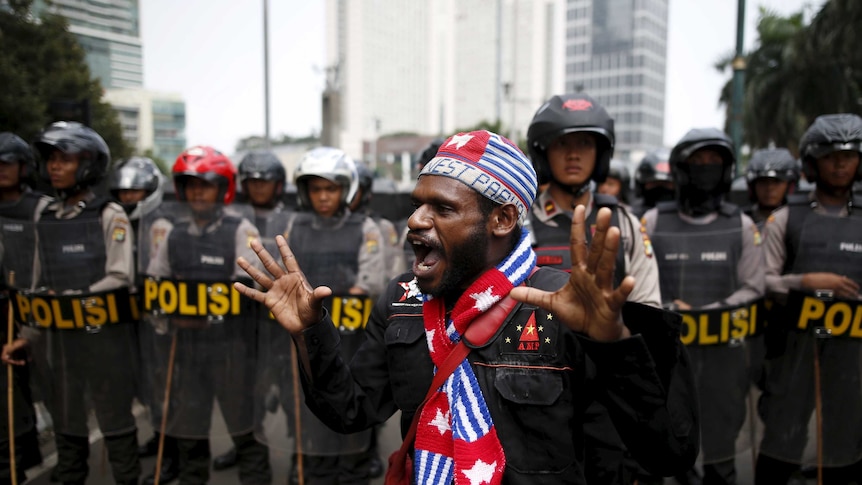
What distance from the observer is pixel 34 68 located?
9.21m

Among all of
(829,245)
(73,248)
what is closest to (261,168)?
(73,248)

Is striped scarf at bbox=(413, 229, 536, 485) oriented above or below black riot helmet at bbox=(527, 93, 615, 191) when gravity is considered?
below

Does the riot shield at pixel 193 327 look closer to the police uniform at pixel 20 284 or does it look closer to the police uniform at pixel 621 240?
the police uniform at pixel 20 284

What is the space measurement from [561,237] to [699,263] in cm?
105

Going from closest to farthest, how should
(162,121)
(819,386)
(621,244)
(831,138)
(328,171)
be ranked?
1. (621,244)
2. (819,386)
3. (831,138)
4. (328,171)
5. (162,121)

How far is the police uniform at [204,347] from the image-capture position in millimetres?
4160

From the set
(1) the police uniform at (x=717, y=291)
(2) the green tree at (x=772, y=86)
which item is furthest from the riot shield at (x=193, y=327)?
(2) the green tree at (x=772, y=86)

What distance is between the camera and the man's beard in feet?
6.10

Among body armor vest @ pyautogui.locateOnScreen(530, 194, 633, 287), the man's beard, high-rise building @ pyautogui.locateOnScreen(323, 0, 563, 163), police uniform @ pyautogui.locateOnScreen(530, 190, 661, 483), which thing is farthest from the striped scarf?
high-rise building @ pyautogui.locateOnScreen(323, 0, 563, 163)

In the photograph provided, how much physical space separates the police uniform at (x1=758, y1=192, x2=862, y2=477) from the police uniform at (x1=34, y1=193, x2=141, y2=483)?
4147 mm

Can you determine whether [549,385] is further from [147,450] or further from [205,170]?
[147,450]

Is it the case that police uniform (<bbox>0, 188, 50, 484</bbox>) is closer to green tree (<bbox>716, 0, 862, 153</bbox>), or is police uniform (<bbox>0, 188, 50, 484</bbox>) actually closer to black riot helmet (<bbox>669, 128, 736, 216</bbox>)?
black riot helmet (<bbox>669, 128, 736, 216</bbox>)

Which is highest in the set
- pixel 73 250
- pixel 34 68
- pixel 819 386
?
pixel 34 68

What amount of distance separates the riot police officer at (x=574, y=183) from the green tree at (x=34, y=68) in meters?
5.40
